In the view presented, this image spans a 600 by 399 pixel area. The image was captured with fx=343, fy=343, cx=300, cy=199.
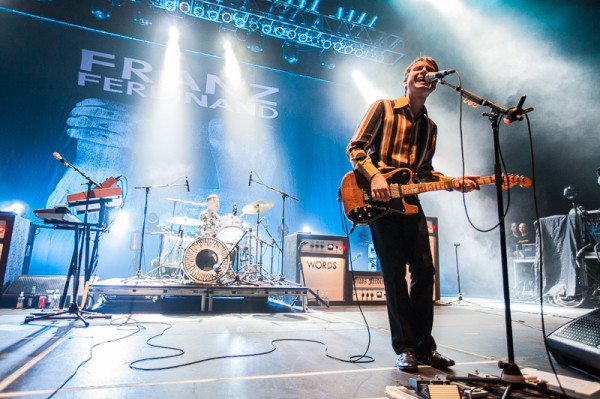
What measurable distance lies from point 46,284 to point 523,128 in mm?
9914

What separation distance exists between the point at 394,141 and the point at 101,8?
900cm

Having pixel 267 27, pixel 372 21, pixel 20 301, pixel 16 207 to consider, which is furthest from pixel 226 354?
pixel 372 21

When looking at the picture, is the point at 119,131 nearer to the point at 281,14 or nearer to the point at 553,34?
the point at 281,14

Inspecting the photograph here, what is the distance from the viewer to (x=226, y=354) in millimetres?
2303

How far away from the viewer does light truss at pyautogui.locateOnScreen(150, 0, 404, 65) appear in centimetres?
869

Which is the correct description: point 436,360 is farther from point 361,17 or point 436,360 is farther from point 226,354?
point 361,17

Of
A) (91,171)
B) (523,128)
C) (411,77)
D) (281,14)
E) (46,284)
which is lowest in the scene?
(46,284)

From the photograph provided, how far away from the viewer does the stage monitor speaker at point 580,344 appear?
1.94 m

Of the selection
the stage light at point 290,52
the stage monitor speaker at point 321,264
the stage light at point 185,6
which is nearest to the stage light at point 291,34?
the stage light at point 290,52

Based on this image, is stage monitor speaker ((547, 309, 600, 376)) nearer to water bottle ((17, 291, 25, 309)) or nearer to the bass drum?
the bass drum

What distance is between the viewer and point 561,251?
7059mm

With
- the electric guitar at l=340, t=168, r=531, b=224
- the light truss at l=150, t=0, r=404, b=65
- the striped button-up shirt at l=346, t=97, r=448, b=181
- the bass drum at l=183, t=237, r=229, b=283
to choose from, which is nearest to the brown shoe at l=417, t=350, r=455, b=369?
the electric guitar at l=340, t=168, r=531, b=224

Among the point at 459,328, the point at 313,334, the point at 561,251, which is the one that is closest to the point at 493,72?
the point at 561,251

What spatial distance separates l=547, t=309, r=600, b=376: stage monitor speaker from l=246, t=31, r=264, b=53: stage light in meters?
9.38
